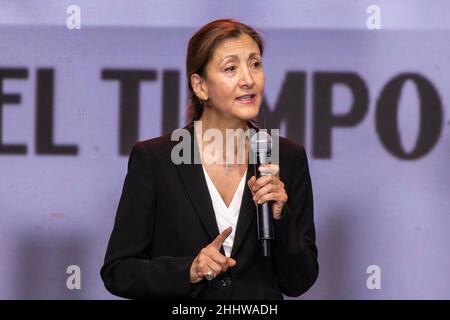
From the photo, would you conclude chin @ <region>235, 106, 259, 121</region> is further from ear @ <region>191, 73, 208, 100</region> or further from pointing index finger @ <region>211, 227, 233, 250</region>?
pointing index finger @ <region>211, 227, 233, 250</region>

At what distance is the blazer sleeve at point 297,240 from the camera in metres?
2.24

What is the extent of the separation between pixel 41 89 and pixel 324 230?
1351 mm

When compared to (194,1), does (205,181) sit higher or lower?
lower

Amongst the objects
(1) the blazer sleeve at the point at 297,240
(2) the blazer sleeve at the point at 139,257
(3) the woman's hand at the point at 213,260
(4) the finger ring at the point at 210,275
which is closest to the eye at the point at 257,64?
(1) the blazer sleeve at the point at 297,240

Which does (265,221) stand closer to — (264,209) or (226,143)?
(264,209)

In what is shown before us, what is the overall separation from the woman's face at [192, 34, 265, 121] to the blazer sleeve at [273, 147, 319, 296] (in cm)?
24

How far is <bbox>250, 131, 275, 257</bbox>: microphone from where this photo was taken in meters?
2.09

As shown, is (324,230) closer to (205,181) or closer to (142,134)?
(142,134)

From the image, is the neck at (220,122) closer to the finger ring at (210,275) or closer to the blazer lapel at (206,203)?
the blazer lapel at (206,203)

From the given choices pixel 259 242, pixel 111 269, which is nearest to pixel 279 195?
pixel 259 242

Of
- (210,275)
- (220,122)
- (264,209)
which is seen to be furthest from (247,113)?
(210,275)

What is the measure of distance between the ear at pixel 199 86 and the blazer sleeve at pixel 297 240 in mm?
326

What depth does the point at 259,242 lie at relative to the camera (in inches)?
91.7

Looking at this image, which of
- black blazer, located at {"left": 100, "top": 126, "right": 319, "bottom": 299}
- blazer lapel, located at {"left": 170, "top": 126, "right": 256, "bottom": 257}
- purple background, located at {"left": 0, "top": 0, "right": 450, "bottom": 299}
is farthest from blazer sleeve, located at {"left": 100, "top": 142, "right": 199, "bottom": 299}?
purple background, located at {"left": 0, "top": 0, "right": 450, "bottom": 299}
